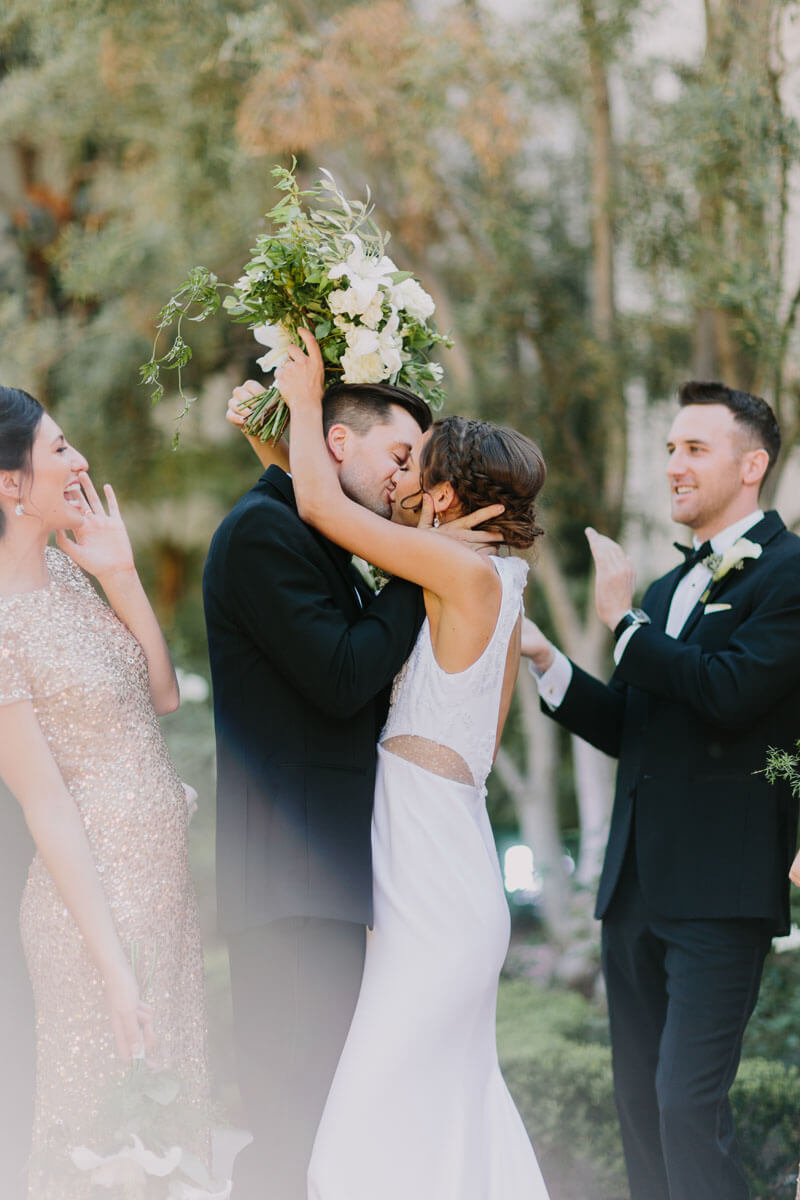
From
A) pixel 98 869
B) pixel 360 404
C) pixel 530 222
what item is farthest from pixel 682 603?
pixel 530 222

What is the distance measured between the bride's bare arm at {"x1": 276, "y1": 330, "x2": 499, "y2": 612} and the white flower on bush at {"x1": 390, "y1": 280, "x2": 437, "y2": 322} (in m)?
0.35

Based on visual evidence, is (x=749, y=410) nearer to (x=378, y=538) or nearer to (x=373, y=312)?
(x=373, y=312)

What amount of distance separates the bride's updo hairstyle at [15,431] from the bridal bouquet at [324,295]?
0.26 meters

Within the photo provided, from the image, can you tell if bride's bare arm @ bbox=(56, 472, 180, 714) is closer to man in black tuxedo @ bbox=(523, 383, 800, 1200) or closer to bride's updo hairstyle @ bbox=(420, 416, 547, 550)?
bride's updo hairstyle @ bbox=(420, 416, 547, 550)

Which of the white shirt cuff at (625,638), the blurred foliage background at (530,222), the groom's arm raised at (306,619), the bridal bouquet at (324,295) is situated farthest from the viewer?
the blurred foliage background at (530,222)

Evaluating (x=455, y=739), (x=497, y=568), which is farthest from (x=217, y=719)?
(x=497, y=568)

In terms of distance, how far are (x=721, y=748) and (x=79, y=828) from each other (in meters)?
1.67

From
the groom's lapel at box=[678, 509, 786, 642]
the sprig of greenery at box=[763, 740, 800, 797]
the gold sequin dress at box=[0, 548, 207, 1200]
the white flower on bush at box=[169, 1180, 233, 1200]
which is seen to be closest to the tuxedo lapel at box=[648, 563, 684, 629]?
the groom's lapel at box=[678, 509, 786, 642]

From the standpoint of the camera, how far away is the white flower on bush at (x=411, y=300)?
264 cm

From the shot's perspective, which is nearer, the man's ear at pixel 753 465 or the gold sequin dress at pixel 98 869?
the gold sequin dress at pixel 98 869

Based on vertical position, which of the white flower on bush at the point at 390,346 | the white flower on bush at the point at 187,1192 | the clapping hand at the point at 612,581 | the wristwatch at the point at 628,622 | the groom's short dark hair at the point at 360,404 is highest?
the white flower on bush at the point at 390,346

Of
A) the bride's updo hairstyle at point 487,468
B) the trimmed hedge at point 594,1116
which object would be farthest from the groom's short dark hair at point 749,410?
the trimmed hedge at point 594,1116

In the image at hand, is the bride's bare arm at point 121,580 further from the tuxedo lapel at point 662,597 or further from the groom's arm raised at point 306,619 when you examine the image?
the tuxedo lapel at point 662,597

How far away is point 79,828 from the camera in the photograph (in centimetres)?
230
